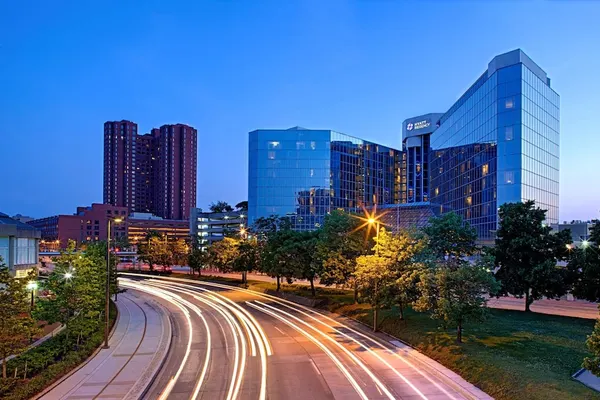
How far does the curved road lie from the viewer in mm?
19500

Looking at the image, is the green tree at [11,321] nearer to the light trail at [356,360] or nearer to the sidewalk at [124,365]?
the sidewalk at [124,365]

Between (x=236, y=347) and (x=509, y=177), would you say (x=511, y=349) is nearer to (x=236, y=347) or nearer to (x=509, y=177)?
(x=236, y=347)

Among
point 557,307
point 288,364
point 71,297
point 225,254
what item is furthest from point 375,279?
point 225,254

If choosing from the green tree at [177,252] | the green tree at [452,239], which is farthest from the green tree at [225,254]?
the green tree at [452,239]

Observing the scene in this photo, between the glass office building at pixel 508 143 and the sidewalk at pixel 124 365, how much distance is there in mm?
52993

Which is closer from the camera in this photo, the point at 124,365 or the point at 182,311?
the point at 124,365

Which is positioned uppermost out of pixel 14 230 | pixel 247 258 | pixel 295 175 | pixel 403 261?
pixel 295 175

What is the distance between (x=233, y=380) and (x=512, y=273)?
2794 centimetres

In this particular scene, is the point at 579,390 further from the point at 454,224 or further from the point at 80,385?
the point at 80,385

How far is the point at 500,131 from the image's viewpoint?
65.7 meters

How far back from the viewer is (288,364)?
23844mm

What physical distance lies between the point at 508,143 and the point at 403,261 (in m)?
43.0

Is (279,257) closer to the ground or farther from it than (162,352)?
farther from it

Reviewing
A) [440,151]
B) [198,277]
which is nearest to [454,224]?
[198,277]
